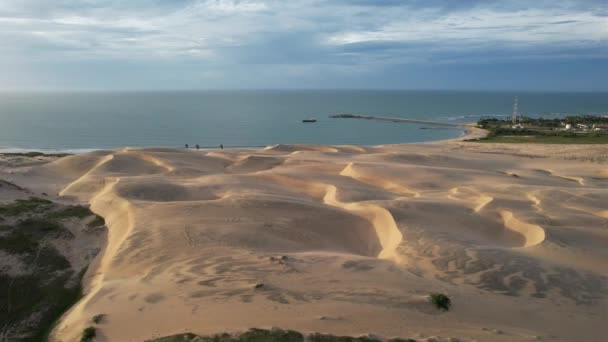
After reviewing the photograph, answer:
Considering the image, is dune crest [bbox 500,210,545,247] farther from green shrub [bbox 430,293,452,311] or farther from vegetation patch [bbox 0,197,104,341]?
vegetation patch [bbox 0,197,104,341]

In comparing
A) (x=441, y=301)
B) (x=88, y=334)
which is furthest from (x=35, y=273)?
(x=441, y=301)

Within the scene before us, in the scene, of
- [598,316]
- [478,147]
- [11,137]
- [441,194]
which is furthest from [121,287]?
[11,137]

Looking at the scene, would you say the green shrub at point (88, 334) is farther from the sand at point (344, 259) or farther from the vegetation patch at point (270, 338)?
the vegetation patch at point (270, 338)

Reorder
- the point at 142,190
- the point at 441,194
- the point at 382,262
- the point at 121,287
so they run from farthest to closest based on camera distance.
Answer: the point at 441,194 → the point at 142,190 → the point at 382,262 → the point at 121,287

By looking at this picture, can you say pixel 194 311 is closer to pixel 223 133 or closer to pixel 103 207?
pixel 103 207

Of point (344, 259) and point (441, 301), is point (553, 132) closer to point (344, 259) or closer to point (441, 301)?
point (344, 259)

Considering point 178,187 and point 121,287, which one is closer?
point 121,287

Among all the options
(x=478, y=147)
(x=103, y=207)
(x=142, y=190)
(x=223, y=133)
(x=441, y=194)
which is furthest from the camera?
(x=223, y=133)

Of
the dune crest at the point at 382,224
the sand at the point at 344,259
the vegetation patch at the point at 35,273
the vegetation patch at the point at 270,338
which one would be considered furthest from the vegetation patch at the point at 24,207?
the dune crest at the point at 382,224
